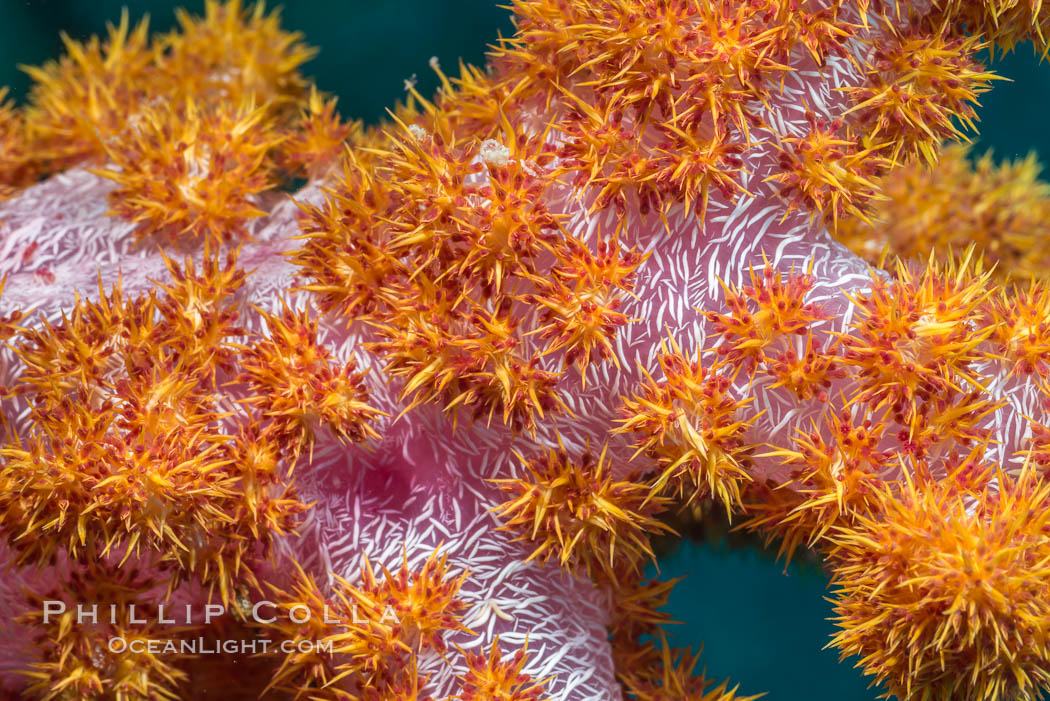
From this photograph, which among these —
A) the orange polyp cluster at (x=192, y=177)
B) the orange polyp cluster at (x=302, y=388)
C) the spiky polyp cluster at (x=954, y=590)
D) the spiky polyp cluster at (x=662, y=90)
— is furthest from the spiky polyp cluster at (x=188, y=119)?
the spiky polyp cluster at (x=954, y=590)

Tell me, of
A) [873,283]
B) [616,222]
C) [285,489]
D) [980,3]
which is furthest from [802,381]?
[285,489]

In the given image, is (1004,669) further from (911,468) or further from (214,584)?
(214,584)

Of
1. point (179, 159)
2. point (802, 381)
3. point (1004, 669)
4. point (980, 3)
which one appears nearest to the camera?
point (1004, 669)

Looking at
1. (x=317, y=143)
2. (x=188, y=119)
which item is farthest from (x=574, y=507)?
(x=188, y=119)

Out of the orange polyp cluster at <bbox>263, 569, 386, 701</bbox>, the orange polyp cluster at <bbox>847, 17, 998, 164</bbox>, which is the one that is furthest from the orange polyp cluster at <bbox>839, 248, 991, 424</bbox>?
the orange polyp cluster at <bbox>263, 569, 386, 701</bbox>

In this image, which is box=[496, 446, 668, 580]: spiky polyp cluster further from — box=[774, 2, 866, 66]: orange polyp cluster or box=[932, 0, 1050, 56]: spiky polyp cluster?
box=[932, 0, 1050, 56]: spiky polyp cluster
